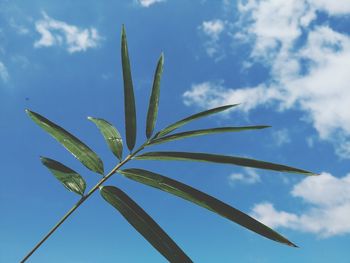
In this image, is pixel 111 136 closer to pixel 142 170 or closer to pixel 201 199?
pixel 142 170

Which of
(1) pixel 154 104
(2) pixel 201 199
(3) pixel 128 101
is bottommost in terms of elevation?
(2) pixel 201 199

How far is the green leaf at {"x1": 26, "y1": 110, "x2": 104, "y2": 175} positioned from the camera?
173 centimetres

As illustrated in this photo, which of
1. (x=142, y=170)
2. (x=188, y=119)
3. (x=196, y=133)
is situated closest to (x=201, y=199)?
(x=142, y=170)

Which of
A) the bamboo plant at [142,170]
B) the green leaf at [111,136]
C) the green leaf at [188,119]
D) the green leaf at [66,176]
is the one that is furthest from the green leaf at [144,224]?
the green leaf at [188,119]

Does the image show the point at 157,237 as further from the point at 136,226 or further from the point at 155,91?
the point at 155,91

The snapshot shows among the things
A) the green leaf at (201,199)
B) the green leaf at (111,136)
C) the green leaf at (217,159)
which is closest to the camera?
the green leaf at (201,199)

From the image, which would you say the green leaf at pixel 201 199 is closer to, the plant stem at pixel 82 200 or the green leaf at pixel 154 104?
the plant stem at pixel 82 200

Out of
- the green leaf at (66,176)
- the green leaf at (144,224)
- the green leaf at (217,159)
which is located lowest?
the green leaf at (144,224)

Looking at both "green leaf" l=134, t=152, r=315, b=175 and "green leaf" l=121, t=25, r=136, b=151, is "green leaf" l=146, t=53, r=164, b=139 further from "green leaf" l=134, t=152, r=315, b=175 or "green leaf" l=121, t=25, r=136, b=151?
"green leaf" l=134, t=152, r=315, b=175

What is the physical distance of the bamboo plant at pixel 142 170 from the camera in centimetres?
133

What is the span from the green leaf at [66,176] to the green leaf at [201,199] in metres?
0.16

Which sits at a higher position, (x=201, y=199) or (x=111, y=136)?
(x=111, y=136)

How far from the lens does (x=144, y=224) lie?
4.60 feet

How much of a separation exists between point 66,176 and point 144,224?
46 cm
